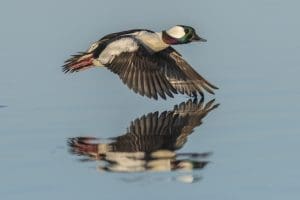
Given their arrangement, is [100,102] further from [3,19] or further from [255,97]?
[3,19]

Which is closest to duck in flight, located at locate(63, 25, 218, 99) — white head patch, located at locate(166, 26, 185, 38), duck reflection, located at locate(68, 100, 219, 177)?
white head patch, located at locate(166, 26, 185, 38)

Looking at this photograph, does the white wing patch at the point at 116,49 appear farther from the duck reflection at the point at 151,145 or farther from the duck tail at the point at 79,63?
the duck reflection at the point at 151,145

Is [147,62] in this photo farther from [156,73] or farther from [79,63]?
[79,63]

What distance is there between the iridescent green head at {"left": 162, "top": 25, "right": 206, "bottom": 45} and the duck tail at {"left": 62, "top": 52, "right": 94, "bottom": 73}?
0.99 metres

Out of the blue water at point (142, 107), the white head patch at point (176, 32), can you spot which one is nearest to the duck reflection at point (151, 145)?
the blue water at point (142, 107)

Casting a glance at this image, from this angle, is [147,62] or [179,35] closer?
[147,62]

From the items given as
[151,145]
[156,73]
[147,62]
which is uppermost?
[147,62]

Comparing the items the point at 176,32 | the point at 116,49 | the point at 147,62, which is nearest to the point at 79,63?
the point at 116,49

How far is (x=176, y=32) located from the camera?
11.9 m

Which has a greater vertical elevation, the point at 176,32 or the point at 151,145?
the point at 176,32

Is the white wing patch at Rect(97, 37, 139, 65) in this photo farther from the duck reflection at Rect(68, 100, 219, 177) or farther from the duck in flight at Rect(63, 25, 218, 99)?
the duck reflection at Rect(68, 100, 219, 177)

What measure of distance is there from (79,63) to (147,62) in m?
1.05

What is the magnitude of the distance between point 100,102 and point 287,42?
413 cm

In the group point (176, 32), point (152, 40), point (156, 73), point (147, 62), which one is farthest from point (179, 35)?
point (156, 73)
